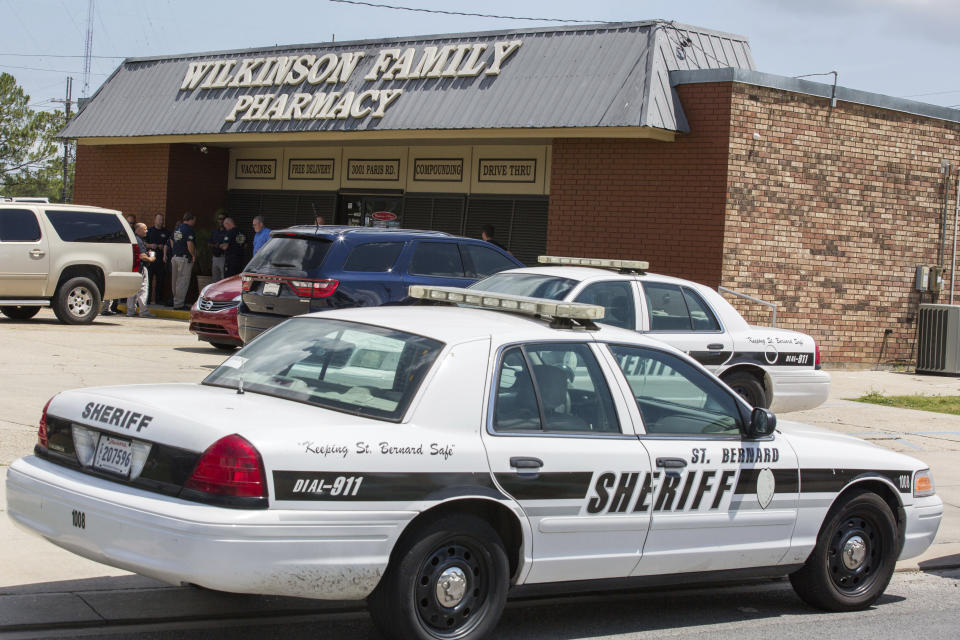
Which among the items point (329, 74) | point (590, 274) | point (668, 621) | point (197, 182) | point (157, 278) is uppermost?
point (329, 74)

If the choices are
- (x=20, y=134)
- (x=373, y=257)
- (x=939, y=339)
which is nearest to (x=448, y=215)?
(x=373, y=257)

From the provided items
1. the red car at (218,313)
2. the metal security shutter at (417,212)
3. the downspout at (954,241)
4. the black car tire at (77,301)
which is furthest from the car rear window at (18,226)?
the downspout at (954,241)

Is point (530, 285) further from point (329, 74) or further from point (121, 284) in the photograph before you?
point (329, 74)

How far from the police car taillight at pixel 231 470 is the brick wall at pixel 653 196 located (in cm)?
1344

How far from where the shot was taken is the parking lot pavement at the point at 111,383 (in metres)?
6.05

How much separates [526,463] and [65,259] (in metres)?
14.9

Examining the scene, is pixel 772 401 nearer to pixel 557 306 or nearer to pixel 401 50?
pixel 557 306

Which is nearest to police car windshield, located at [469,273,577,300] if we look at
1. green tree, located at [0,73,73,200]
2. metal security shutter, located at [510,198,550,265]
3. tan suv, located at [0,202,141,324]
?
metal security shutter, located at [510,198,550,265]

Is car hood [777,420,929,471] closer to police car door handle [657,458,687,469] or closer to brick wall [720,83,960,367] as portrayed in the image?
police car door handle [657,458,687,469]

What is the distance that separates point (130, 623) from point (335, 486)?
144cm

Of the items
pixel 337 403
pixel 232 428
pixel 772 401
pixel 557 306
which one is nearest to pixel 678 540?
pixel 557 306

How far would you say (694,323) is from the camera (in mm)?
11469

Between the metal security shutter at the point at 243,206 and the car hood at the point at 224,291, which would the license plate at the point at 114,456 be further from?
the metal security shutter at the point at 243,206

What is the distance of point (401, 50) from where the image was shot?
67.3 feet
